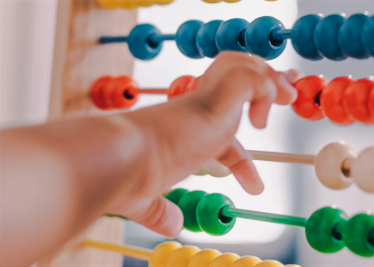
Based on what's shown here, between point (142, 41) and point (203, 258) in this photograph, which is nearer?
point (203, 258)

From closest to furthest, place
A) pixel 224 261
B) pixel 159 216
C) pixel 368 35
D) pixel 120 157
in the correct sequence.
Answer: pixel 120 157 < pixel 159 216 < pixel 368 35 < pixel 224 261

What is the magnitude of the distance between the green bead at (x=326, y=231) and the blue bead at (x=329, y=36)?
22 centimetres

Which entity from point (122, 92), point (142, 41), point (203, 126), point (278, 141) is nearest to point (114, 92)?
point (122, 92)

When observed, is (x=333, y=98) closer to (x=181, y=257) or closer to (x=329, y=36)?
(x=329, y=36)

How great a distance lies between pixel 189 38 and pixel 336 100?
0.29 metres

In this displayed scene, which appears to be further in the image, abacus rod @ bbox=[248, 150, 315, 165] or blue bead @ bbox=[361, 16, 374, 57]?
abacus rod @ bbox=[248, 150, 315, 165]

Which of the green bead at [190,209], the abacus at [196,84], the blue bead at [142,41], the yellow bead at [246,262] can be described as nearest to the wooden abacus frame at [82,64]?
the abacus at [196,84]

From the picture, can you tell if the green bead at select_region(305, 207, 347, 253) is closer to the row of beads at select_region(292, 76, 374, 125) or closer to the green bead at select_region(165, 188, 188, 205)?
the row of beads at select_region(292, 76, 374, 125)

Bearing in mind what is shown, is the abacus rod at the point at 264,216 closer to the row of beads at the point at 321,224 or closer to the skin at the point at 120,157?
the row of beads at the point at 321,224

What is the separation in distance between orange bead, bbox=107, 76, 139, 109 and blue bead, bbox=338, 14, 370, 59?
17.8 inches

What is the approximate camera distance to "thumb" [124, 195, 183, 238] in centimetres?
40

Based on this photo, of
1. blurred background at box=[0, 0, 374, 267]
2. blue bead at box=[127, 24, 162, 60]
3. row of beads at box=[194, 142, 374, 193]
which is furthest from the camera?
blurred background at box=[0, 0, 374, 267]

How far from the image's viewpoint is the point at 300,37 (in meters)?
0.61

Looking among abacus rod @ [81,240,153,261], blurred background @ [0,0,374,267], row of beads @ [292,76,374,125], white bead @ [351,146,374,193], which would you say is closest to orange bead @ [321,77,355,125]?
row of beads @ [292,76,374,125]
